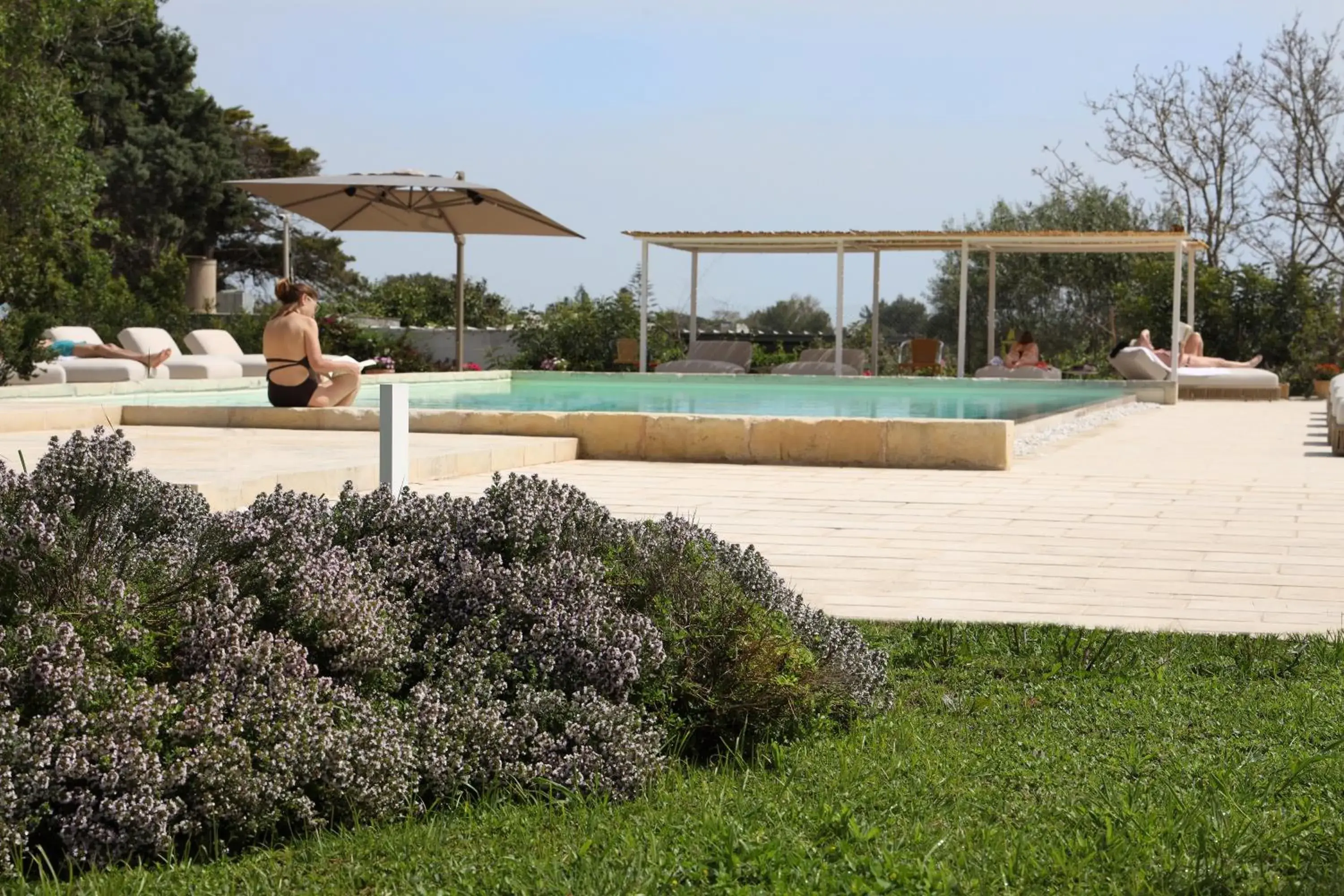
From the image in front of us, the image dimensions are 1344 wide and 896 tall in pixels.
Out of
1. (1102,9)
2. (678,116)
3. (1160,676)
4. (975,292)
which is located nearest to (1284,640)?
(1160,676)

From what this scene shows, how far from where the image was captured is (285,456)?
828 cm

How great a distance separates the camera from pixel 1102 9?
30.2 metres

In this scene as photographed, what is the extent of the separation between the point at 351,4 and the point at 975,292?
1276 cm

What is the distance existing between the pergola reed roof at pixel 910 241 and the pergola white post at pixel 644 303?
0.22 metres

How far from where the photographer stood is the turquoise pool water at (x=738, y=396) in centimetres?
1384

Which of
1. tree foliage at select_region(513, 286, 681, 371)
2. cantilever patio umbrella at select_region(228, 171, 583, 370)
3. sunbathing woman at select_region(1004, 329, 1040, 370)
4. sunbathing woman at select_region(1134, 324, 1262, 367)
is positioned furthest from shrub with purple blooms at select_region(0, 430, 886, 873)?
tree foliage at select_region(513, 286, 681, 371)

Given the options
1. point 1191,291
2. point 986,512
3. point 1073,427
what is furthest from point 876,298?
point 986,512

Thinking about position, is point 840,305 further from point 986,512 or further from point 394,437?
point 394,437

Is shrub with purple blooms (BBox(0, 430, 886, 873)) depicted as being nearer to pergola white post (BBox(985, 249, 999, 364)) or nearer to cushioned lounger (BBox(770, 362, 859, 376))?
cushioned lounger (BBox(770, 362, 859, 376))

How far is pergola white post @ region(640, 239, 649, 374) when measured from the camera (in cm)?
2073

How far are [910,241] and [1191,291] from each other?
168 inches

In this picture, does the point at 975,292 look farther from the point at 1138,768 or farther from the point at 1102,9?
the point at 1138,768

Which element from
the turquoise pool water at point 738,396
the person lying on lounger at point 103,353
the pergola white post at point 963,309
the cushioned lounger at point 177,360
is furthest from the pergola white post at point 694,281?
the person lying on lounger at point 103,353

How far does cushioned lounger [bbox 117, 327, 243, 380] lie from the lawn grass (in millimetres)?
15071
